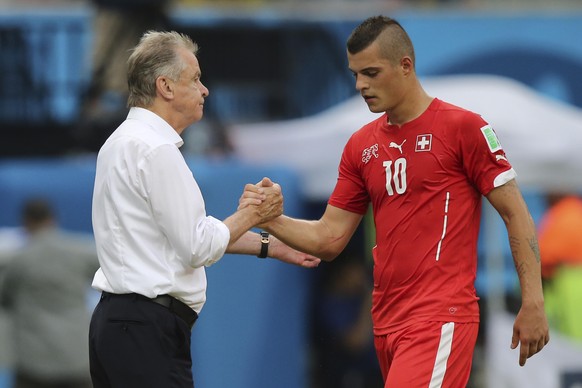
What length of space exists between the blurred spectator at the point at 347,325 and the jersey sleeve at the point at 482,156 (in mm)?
6286

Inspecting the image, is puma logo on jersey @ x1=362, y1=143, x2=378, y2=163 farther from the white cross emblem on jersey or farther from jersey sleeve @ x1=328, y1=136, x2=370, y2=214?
the white cross emblem on jersey

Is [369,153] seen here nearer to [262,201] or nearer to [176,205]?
[262,201]

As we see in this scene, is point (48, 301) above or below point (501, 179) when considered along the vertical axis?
below

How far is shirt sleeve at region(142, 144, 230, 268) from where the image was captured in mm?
5293

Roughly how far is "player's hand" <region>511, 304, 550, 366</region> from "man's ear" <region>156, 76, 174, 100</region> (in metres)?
1.81

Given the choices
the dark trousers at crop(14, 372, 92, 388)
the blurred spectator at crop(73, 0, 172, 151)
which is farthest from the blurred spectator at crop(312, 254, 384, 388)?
the dark trousers at crop(14, 372, 92, 388)

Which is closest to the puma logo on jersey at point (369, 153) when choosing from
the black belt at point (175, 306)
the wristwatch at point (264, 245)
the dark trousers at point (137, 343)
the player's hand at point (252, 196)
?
the player's hand at point (252, 196)

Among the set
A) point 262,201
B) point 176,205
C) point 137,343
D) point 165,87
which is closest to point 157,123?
point 165,87

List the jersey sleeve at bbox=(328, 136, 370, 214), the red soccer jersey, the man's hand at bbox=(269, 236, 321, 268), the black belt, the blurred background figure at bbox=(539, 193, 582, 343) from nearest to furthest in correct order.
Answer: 1. the black belt
2. the red soccer jersey
3. the jersey sleeve at bbox=(328, 136, 370, 214)
4. the man's hand at bbox=(269, 236, 321, 268)
5. the blurred background figure at bbox=(539, 193, 582, 343)

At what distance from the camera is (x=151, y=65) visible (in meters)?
5.55

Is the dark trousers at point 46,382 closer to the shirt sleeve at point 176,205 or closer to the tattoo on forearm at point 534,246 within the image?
the shirt sleeve at point 176,205

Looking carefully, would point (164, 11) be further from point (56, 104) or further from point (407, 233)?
point (407, 233)

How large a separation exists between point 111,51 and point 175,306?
787cm

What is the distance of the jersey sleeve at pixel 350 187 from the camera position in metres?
6.25
